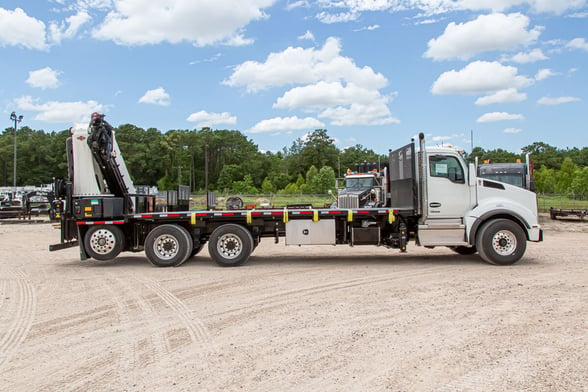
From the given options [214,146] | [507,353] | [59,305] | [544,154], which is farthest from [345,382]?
[214,146]

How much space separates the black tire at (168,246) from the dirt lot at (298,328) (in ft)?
1.56

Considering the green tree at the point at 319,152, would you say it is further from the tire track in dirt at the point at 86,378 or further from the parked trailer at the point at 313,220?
the tire track in dirt at the point at 86,378

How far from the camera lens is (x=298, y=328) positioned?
587 cm

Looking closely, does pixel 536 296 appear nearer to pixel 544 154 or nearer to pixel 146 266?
pixel 146 266

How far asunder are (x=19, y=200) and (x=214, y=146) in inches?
2818

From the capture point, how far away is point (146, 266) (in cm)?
1145

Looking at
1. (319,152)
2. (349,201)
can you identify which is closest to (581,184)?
(349,201)

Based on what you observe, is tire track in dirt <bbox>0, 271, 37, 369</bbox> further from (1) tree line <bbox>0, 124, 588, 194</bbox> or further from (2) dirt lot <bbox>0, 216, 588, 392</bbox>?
(1) tree line <bbox>0, 124, 588, 194</bbox>

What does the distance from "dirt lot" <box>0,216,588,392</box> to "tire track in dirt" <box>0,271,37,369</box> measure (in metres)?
0.02

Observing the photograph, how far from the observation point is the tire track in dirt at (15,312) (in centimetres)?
543

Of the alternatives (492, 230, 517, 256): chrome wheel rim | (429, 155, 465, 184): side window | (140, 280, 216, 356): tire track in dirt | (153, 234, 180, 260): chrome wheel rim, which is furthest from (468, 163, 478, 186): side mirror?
(140, 280, 216, 356): tire track in dirt

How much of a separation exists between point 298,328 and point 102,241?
698 cm

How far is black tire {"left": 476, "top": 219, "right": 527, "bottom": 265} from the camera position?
10.6 metres

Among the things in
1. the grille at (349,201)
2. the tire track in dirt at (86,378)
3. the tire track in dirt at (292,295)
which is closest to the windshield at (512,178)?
the grille at (349,201)
